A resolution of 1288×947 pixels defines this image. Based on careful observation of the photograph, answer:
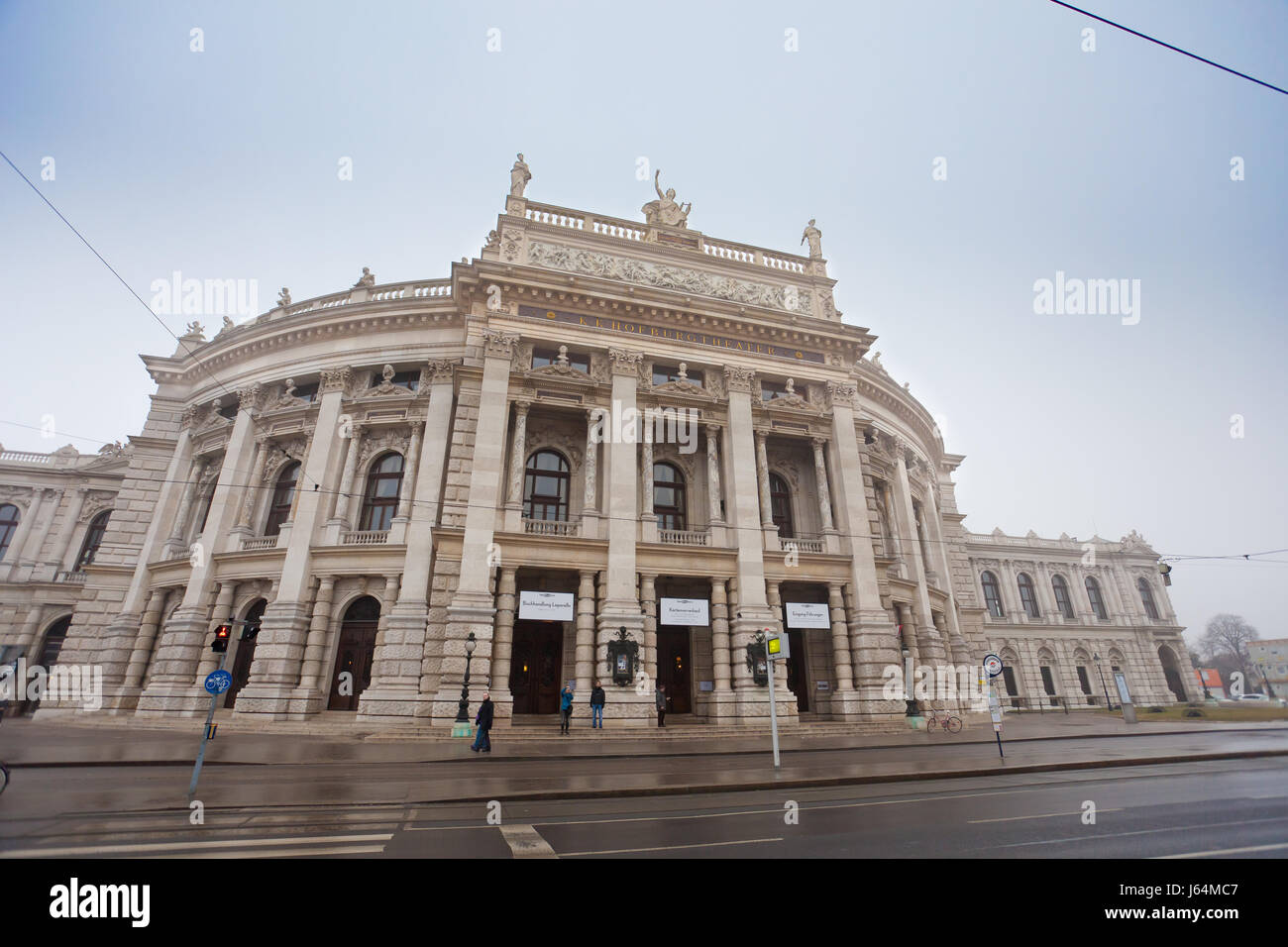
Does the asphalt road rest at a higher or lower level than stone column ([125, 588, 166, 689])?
lower

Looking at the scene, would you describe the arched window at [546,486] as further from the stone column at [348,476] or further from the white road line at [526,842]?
the white road line at [526,842]

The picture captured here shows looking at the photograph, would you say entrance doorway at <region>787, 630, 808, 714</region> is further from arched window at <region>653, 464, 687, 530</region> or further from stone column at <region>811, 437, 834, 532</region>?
arched window at <region>653, 464, 687, 530</region>

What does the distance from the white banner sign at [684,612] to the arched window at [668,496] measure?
15.0 feet

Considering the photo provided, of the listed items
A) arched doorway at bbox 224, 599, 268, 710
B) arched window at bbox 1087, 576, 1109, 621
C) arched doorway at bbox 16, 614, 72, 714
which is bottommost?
arched doorway at bbox 224, 599, 268, 710

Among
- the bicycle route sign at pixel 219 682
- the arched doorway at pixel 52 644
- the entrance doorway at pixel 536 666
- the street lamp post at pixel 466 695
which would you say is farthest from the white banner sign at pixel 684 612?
the arched doorway at pixel 52 644


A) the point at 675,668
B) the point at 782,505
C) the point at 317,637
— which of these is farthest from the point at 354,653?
the point at 782,505

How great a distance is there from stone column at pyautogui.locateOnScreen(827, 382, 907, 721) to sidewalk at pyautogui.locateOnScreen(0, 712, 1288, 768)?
5.19ft

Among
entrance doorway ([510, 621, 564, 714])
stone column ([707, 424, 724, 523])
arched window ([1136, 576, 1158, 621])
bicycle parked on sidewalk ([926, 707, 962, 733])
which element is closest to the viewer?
bicycle parked on sidewalk ([926, 707, 962, 733])

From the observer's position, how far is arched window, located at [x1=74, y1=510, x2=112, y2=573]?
35.1m

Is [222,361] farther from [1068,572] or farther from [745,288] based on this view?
[1068,572]

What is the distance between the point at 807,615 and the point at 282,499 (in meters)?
24.8

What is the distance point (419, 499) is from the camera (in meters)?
23.5

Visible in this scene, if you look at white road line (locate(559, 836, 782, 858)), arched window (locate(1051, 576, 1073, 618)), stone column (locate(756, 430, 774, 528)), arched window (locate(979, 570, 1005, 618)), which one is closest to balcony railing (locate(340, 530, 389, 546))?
stone column (locate(756, 430, 774, 528))
